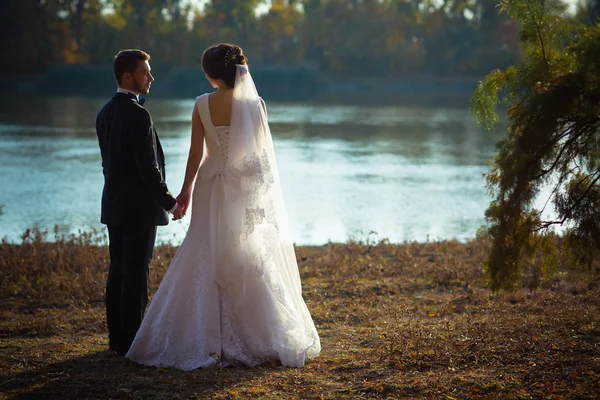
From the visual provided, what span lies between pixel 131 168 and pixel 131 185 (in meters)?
0.10

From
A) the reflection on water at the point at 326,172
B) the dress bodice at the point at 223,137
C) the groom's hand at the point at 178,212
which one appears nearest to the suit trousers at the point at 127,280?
the groom's hand at the point at 178,212

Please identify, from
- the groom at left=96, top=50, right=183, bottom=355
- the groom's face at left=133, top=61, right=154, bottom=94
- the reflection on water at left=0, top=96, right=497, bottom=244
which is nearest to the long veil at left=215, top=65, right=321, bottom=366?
the groom at left=96, top=50, right=183, bottom=355

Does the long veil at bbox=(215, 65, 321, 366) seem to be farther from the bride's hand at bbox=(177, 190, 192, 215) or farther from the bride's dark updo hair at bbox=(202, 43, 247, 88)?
the bride's hand at bbox=(177, 190, 192, 215)

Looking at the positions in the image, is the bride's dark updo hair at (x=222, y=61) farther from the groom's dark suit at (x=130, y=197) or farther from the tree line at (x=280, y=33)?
the tree line at (x=280, y=33)

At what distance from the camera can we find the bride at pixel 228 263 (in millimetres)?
4512

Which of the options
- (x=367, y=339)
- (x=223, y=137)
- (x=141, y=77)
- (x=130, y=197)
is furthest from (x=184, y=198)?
(x=367, y=339)

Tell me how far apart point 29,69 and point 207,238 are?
60145mm

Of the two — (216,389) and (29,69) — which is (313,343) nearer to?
(216,389)

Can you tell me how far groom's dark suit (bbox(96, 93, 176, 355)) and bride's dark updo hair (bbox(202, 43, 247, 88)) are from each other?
456 mm

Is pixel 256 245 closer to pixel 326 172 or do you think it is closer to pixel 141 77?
pixel 141 77

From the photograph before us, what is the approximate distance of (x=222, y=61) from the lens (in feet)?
15.1

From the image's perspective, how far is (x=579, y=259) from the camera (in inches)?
188

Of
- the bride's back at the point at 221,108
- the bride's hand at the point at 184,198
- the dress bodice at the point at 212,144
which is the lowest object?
the bride's hand at the point at 184,198

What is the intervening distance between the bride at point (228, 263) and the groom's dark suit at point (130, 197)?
184mm
